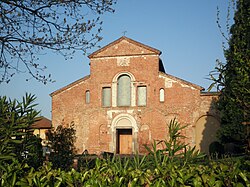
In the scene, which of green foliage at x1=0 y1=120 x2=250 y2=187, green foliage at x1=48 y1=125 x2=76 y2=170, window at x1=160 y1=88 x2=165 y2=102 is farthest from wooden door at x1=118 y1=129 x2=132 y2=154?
green foliage at x1=0 y1=120 x2=250 y2=187

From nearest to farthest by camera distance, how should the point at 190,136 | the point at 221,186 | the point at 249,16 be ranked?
the point at 221,186 < the point at 249,16 < the point at 190,136

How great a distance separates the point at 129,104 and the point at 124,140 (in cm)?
316

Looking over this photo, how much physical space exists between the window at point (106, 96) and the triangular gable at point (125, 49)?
9.67ft

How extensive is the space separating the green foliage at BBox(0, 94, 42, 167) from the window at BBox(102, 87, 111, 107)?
898 inches

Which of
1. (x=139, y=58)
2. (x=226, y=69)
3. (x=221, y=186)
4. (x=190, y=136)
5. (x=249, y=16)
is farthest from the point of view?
(x=139, y=58)

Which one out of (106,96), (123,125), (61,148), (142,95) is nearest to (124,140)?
(123,125)

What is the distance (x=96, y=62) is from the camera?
91.4 feet

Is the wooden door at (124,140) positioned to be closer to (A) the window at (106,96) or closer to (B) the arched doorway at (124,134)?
(B) the arched doorway at (124,134)

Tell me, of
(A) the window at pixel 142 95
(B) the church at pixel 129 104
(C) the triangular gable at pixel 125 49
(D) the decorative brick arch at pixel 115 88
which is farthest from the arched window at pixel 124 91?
(C) the triangular gable at pixel 125 49

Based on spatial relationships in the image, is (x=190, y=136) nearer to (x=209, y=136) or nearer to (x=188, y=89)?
(x=209, y=136)

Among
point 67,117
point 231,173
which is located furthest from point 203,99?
point 231,173

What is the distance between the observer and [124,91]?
1050 inches

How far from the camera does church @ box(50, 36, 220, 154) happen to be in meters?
25.0

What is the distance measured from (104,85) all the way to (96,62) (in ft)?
7.47
